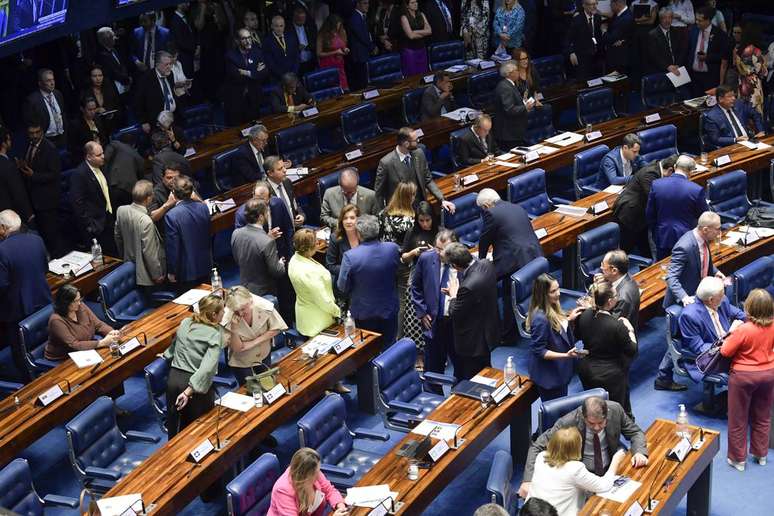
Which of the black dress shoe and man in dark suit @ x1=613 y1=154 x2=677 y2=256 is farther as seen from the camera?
man in dark suit @ x1=613 y1=154 x2=677 y2=256

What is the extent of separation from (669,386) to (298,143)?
5.34m

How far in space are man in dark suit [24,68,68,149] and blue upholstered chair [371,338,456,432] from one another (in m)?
5.64

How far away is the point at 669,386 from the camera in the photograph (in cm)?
1008

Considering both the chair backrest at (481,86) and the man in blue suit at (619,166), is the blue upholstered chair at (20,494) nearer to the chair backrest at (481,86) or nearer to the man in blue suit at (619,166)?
the man in blue suit at (619,166)

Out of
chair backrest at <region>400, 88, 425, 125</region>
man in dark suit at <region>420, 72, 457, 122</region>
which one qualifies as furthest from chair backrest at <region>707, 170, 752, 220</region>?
chair backrest at <region>400, 88, 425, 125</region>

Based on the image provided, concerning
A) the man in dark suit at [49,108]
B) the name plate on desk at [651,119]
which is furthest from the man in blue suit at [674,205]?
the man in dark suit at [49,108]

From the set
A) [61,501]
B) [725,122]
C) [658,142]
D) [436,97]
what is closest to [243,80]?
→ [436,97]

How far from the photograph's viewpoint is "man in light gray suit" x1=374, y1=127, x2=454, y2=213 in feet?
37.7

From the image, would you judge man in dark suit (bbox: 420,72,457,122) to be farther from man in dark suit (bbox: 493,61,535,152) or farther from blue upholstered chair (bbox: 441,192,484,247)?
blue upholstered chair (bbox: 441,192,484,247)

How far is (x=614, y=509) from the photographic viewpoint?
24.2ft

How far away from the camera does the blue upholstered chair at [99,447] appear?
805 centimetres

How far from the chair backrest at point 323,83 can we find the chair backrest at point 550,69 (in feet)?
8.73

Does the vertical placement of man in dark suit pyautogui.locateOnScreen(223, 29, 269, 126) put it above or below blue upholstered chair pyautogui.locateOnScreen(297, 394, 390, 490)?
above

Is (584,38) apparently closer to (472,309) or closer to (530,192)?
(530,192)
